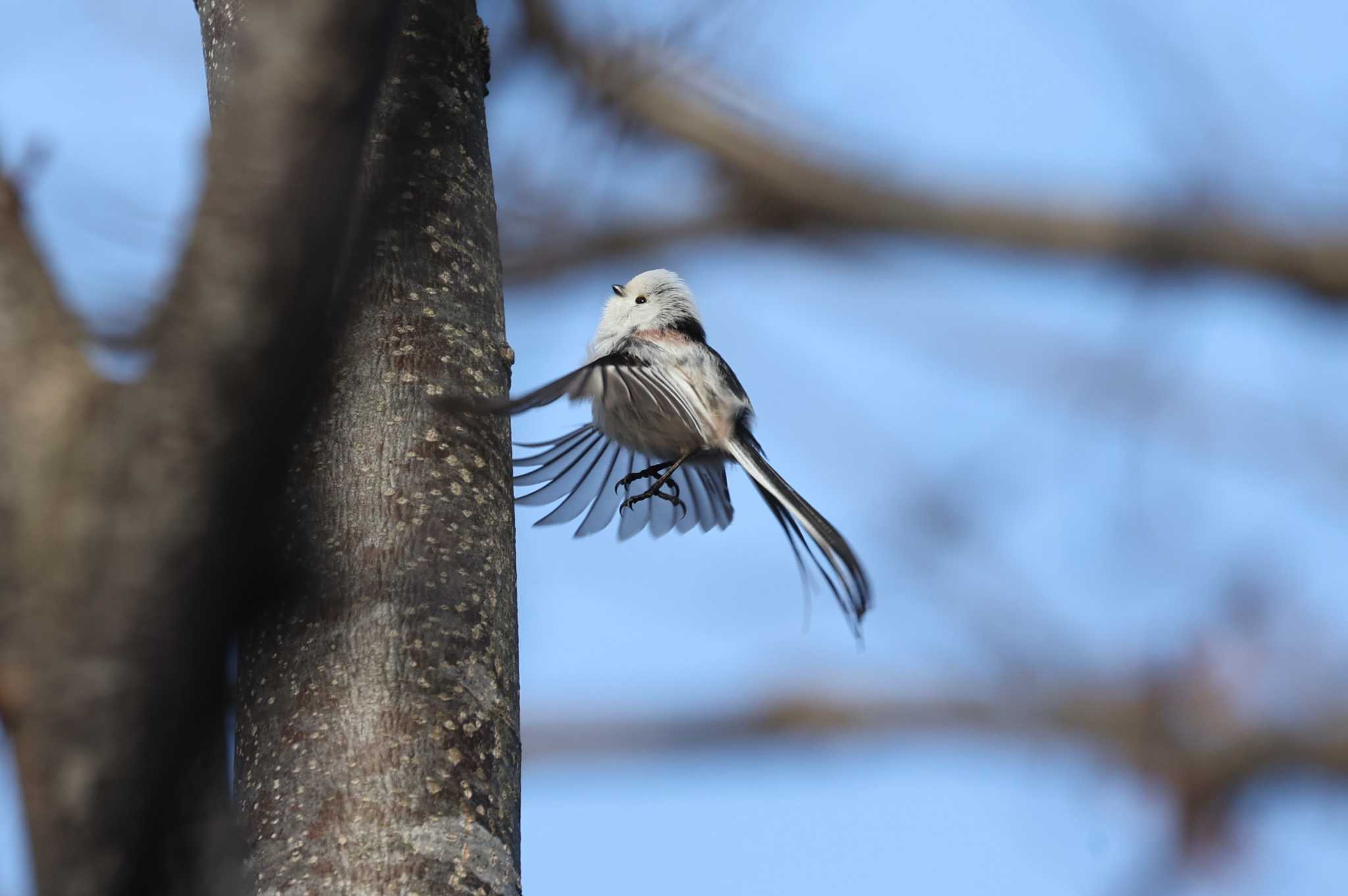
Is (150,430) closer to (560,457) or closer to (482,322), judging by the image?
(482,322)

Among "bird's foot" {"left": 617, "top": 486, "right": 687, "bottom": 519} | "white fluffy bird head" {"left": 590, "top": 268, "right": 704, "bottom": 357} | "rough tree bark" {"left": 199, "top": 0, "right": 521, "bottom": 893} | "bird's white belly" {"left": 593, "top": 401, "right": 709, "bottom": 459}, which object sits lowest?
"rough tree bark" {"left": 199, "top": 0, "right": 521, "bottom": 893}

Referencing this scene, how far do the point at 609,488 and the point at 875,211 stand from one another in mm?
1142

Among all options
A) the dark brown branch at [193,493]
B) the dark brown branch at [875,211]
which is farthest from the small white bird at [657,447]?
the dark brown branch at [193,493]

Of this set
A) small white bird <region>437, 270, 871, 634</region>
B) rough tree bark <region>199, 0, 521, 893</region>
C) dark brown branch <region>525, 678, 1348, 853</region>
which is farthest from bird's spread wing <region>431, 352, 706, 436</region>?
dark brown branch <region>525, 678, 1348, 853</region>

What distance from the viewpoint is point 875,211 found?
1.57m

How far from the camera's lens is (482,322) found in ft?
5.61

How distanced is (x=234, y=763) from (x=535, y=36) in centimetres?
141

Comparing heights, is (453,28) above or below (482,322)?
above

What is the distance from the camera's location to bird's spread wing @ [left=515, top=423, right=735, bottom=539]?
245 cm

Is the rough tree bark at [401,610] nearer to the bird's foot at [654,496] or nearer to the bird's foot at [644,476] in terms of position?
the bird's foot at [654,496]

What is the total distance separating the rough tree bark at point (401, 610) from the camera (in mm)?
1300

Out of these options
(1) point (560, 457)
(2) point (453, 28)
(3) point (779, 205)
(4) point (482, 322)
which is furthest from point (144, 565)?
(1) point (560, 457)

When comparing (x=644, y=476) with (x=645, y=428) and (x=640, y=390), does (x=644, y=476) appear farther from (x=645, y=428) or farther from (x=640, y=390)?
(x=640, y=390)

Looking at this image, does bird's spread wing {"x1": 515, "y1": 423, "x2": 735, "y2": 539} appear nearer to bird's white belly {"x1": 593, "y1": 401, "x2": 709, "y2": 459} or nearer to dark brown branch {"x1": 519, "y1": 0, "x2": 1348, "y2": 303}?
bird's white belly {"x1": 593, "y1": 401, "x2": 709, "y2": 459}
